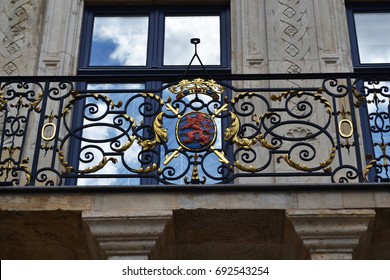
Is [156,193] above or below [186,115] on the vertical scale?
below

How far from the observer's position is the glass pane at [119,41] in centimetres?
914

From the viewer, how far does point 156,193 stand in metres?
6.54

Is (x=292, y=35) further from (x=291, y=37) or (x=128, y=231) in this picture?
(x=128, y=231)

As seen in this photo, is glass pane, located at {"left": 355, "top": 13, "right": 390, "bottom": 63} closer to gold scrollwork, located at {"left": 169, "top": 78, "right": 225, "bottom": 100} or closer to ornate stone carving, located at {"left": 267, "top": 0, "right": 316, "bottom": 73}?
ornate stone carving, located at {"left": 267, "top": 0, "right": 316, "bottom": 73}

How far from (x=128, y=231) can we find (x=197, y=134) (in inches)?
45.4

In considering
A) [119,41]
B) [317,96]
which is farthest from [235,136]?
[119,41]

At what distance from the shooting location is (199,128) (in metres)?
7.04

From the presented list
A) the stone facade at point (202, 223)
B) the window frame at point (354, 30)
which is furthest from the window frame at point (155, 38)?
the stone facade at point (202, 223)

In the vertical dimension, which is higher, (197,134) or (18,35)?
(18,35)

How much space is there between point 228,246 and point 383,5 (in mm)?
4213

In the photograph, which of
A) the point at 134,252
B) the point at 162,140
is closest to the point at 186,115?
the point at 162,140
